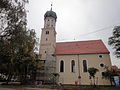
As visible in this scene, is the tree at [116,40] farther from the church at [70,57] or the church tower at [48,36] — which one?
the church tower at [48,36]

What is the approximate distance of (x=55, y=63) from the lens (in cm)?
3509

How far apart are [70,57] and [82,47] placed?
16.9 ft

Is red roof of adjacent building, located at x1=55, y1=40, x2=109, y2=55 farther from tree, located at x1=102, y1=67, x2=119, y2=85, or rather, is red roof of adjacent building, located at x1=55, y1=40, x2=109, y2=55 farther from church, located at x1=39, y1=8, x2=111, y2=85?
tree, located at x1=102, y1=67, x2=119, y2=85

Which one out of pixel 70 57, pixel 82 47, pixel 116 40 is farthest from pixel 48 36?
pixel 116 40

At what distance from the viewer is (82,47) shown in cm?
3647

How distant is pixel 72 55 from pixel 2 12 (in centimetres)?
2584

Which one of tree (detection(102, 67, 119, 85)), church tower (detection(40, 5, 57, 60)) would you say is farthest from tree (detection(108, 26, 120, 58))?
church tower (detection(40, 5, 57, 60))

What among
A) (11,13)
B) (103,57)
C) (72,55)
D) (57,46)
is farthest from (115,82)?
(11,13)

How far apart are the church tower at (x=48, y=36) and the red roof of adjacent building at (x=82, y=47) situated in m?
2.76

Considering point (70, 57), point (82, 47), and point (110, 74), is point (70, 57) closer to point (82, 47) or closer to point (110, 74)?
point (82, 47)

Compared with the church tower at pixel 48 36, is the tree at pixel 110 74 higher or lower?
lower

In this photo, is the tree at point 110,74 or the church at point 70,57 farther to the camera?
the church at point 70,57

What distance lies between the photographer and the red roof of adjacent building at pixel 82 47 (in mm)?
33434

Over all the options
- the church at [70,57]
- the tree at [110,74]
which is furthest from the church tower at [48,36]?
the tree at [110,74]
